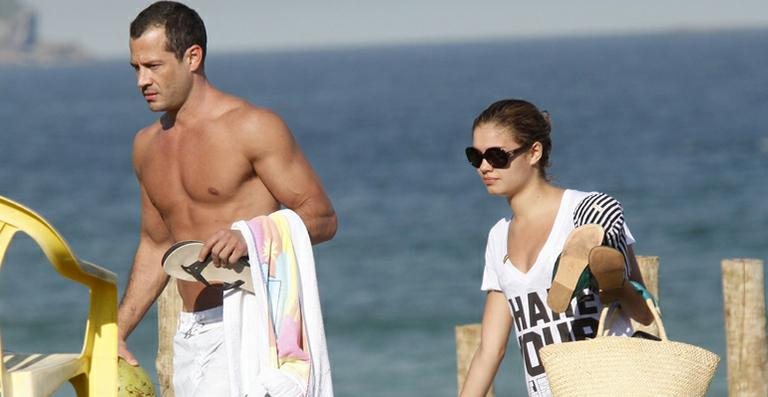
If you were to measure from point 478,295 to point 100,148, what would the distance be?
3909cm

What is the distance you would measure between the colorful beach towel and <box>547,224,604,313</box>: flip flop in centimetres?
84

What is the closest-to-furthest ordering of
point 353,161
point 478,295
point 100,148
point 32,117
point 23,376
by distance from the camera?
Answer: 1. point 23,376
2. point 478,295
3. point 353,161
4. point 100,148
5. point 32,117

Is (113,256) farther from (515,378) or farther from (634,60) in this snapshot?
(634,60)

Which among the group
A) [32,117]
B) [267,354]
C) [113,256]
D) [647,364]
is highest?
[32,117]

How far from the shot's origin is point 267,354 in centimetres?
482

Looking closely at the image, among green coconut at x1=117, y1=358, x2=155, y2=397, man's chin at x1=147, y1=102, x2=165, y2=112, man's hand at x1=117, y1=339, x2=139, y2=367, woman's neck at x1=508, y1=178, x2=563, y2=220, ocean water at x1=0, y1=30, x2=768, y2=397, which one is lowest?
green coconut at x1=117, y1=358, x2=155, y2=397

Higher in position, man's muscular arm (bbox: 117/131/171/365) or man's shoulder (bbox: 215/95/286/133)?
man's shoulder (bbox: 215/95/286/133)

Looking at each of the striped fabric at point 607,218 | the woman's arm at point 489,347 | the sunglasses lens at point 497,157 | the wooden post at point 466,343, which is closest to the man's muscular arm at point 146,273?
the woman's arm at point 489,347

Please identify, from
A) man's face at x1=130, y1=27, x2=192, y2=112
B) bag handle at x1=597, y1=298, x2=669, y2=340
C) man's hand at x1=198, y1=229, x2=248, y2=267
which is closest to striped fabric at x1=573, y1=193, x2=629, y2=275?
bag handle at x1=597, y1=298, x2=669, y2=340

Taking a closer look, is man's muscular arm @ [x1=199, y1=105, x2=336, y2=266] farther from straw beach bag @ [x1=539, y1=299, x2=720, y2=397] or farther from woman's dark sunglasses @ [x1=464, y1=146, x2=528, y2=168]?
straw beach bag @ [x1=539, y1=299, x2=720, y2=397]

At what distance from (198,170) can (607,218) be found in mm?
1503

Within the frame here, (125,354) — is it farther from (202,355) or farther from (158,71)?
(158,71)

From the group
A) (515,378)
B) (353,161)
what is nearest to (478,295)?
(515,378)

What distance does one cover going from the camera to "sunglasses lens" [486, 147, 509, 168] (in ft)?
15.7
